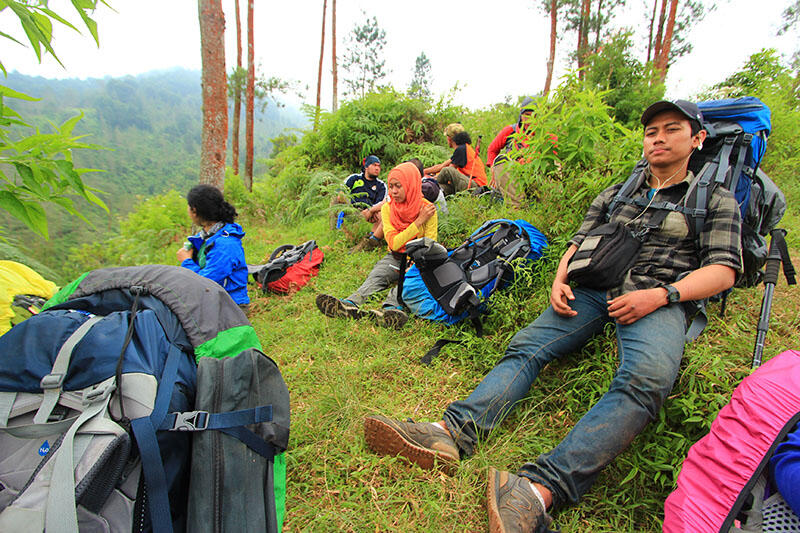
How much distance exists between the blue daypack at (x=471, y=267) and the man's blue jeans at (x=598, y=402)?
28.2 inches

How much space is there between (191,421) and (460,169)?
17.4ft

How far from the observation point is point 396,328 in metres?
3.04

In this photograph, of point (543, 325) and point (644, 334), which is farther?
point (543, 325)

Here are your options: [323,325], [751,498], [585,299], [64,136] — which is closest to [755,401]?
[751,498]

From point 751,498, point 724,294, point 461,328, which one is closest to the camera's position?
point 751,498

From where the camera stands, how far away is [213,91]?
5.60 metres

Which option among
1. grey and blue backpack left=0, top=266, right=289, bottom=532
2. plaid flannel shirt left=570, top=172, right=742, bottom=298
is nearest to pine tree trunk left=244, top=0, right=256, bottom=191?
grey and blue backpack left=0, top=266, right=289, bottom=532

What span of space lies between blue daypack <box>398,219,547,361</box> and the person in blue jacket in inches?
68.1

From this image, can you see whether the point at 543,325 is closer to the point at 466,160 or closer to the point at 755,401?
the point at 755,401

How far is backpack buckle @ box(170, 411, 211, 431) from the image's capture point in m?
1.11

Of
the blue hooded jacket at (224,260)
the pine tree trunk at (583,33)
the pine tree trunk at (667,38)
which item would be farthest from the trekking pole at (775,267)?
the pine tree trunk at (583,33)

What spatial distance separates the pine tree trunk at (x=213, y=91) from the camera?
209 inches

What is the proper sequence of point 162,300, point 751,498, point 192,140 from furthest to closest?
point 192,140, point 162,300, point 751,498

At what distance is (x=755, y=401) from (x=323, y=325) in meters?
2.78
